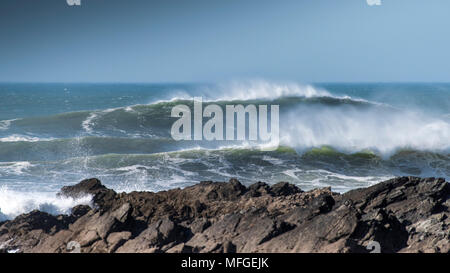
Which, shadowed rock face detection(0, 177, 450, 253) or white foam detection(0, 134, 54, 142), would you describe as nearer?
shadowed rock face detection(0, 177, 450, 253)

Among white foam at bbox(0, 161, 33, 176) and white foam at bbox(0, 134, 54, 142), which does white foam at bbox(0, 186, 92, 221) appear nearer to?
white foam at bbox(0, 161, 33, 176)

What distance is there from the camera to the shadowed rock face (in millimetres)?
8195

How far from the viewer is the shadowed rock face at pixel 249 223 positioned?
8195 millimetres

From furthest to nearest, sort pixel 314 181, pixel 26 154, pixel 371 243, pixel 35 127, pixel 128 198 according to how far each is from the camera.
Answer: pixel 35 127
pixel 26 154
pixel 314 181
pixel 128 198
pixel 371 243

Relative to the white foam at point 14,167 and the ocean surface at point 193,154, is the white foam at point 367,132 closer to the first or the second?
the ocean surface at point 193,154

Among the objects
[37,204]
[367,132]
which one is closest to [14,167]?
[37,204]

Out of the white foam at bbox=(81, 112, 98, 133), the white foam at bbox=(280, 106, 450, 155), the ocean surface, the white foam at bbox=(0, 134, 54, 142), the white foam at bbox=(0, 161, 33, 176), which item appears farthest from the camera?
the white foam at bbox=(81, 112, 98, 133)

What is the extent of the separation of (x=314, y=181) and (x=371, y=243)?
823cm

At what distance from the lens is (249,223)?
8.87 meters

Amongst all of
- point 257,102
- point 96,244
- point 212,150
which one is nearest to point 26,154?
point 212,150

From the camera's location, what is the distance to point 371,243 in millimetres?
8117

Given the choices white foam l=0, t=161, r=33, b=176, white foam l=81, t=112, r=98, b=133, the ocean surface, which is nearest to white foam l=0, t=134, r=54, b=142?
the ocean surface

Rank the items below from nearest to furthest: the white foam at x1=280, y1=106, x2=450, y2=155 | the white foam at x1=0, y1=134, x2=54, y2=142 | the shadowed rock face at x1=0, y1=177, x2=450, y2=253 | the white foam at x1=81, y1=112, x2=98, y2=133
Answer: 1. the shadowed rock face at x1=0, y1=177, x2=450, y2=253
2. the white foam at x1=280, y1=106, x2=450, y2=155
3. the white foam at x1=0, y1=134, x2=54, y2=142
4. the white foam at x1=81, y1=112, x2=98, y2=133
